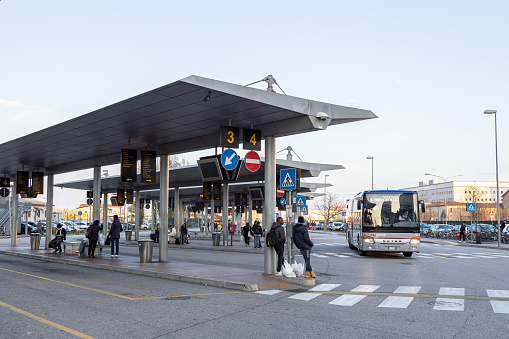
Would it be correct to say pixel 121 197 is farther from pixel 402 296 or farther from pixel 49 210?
pixel 402 296

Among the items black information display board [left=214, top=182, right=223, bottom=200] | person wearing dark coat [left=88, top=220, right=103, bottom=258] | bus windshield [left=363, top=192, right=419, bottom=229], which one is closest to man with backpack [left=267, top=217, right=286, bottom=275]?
bus windshield [left=363, top=192, right=419, bottom=229]

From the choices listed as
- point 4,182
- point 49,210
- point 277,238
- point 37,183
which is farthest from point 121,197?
point 277,238

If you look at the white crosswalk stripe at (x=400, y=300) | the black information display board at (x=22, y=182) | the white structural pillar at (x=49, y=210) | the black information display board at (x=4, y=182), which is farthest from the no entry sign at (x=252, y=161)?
the black information display board at (x=4, y=182)

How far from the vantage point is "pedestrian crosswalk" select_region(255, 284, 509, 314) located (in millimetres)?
10750

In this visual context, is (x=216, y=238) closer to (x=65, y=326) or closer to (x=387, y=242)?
(x=387, y=242)

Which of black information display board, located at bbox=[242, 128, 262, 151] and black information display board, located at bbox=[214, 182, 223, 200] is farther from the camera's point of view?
black information display board, located at bbox=[214, 182, 223, 200]

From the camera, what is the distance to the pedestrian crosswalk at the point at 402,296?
1075 centimetres

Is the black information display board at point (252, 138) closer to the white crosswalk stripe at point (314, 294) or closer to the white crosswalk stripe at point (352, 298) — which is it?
the white crosswalk stripe at point (314, 294)

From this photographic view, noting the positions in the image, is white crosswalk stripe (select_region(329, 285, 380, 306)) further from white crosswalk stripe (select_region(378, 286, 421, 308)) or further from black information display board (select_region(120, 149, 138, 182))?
black information display board (select_region(120, 149, 138, 182))

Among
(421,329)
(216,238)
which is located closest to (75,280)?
(421,329)

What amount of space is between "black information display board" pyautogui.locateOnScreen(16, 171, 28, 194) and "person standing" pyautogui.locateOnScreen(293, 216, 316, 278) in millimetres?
21864

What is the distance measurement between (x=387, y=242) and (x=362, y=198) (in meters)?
2.57

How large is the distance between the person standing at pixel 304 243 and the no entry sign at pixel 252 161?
2165 mm

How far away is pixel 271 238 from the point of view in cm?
1550
